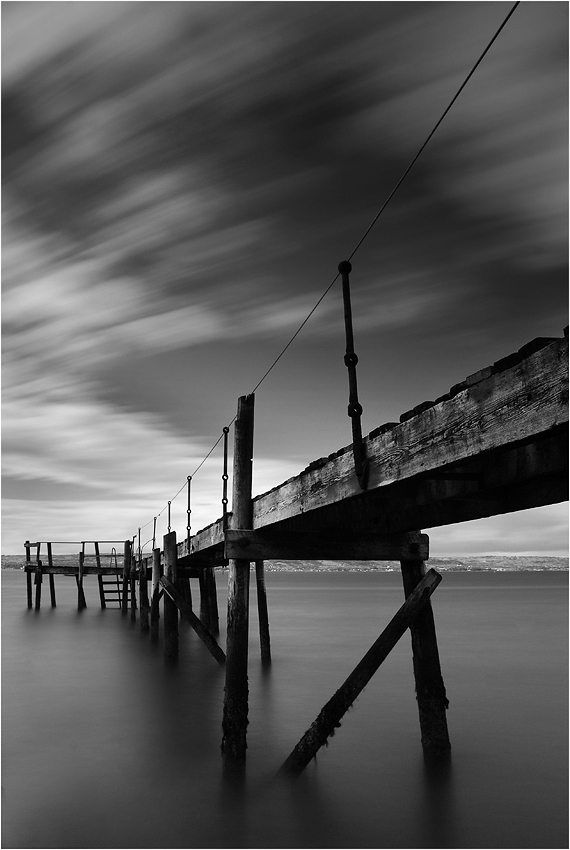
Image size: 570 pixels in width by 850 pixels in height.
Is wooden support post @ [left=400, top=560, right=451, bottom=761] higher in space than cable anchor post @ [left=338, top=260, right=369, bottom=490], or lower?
lower

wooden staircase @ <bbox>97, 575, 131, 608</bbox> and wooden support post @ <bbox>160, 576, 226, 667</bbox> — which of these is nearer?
wooden support post @ <bbox>160, 576, 226, 667</bbox>

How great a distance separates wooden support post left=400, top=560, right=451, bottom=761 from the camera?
6.38 metres

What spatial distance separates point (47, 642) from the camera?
20.4 m

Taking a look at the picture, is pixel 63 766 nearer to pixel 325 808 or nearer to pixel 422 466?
pixel 325 808

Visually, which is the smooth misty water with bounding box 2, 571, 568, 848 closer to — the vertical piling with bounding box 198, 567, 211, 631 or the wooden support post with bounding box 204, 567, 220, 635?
the wooden support post with bounding box 204, 567, 220, 635

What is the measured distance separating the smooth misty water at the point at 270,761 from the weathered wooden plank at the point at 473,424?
314 cm

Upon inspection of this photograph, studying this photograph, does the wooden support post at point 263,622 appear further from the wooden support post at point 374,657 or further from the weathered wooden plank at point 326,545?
the wooden support post at point 374,657

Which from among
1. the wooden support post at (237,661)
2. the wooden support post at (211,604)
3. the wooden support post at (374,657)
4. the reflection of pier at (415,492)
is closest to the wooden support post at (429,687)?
the reflection of pier at (415,492)

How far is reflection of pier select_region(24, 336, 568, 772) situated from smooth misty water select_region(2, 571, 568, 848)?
0.60 m

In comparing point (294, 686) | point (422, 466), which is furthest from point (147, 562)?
point (422, 466)

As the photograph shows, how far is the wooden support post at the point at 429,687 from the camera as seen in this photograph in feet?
20.9

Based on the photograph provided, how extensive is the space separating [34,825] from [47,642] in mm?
15822

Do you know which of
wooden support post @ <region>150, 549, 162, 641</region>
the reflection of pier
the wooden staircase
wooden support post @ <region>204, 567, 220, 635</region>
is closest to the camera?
the reflection of pier

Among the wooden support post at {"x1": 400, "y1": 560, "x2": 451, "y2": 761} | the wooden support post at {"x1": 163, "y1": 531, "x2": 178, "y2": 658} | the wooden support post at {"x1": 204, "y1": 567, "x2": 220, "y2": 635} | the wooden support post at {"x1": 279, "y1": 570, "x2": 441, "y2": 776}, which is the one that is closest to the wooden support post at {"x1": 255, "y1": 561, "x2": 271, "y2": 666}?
the wooden support post at {"x1": 163, "y1": 531, "x2": 178, "y2": 658}
